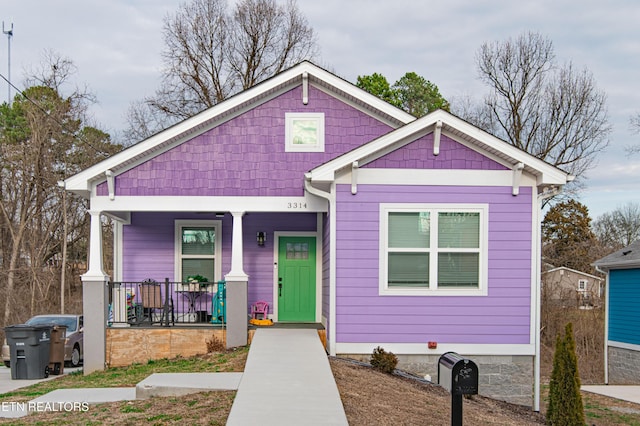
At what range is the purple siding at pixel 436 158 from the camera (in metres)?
11.5

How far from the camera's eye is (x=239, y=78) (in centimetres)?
3133

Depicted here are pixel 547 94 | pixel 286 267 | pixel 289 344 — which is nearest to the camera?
pixel 289 344

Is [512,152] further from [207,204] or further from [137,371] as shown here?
[137,371]

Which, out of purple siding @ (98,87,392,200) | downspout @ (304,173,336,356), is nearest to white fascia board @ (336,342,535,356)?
downspout @ (304,173,336,356)

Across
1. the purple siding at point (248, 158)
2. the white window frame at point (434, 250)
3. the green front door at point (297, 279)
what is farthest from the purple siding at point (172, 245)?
the white window frame at point (434, 250)

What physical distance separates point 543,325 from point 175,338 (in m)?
19.1

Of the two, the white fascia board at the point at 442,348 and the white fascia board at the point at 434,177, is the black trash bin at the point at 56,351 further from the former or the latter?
the white fascia board at the point at 434,177


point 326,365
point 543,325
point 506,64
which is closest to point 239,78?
point 506,64

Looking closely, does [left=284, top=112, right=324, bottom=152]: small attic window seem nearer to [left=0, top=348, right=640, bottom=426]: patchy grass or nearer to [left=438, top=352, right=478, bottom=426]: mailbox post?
[left=0, top=348, right=640, bottom=426]: patchy grass

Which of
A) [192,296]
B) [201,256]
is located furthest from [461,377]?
[201,256]

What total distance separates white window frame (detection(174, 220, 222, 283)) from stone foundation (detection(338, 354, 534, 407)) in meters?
4.51

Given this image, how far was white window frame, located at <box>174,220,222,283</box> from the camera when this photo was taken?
14531 mm

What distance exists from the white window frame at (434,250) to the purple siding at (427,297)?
3.0 inches

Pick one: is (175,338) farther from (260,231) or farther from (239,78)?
(239,78)
